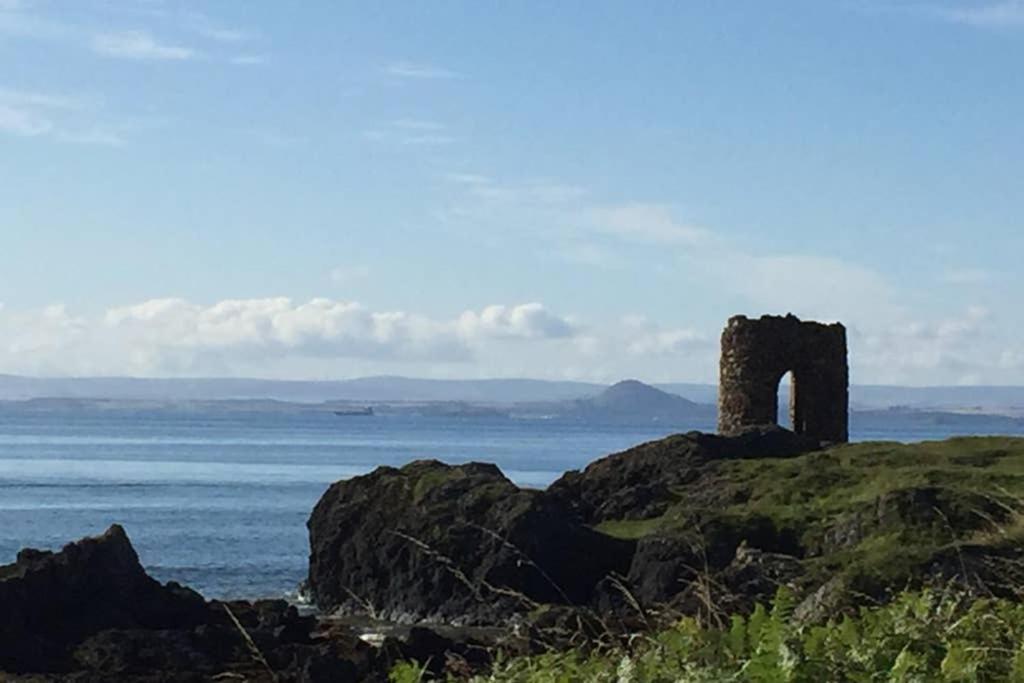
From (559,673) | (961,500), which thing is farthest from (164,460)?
(559,673)

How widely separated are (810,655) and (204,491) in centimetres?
9563

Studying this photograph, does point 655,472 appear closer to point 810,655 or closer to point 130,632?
point 130,632

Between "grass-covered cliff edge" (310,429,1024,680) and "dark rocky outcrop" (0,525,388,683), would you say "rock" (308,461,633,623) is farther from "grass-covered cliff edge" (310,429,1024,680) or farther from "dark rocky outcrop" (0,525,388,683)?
"dark rocky outcrop" (0,525,388,683)

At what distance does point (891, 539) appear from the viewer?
3112 cm

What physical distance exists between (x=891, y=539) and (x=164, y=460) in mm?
117157

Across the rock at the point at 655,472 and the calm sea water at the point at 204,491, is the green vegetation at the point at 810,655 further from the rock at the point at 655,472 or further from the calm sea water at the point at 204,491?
the calm sea water at the point at 204,491

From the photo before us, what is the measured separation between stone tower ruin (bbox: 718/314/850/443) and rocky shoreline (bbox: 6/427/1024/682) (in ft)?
12.9

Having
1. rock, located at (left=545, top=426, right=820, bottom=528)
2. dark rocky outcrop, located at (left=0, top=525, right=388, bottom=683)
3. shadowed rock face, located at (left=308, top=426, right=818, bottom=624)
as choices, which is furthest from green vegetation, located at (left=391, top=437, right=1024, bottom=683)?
dark rocky outcrop, located at (left=0, top=525, right=388, bottom=683)

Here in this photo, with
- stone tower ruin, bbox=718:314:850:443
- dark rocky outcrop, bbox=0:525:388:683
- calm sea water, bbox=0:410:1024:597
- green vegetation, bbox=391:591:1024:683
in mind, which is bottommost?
calm sea water, bbox=0:410:1024:597

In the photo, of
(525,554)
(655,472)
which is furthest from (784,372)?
(525,554)

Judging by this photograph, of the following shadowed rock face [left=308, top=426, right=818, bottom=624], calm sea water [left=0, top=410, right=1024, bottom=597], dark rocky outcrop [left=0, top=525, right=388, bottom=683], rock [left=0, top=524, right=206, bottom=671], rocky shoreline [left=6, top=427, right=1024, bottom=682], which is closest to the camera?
dark rocky outcrop [left=0, top=525, right=388, bottom=683]

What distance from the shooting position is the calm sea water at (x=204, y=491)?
60531 mm

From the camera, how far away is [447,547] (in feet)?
118

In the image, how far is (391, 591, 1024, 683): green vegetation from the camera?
7387 mm
